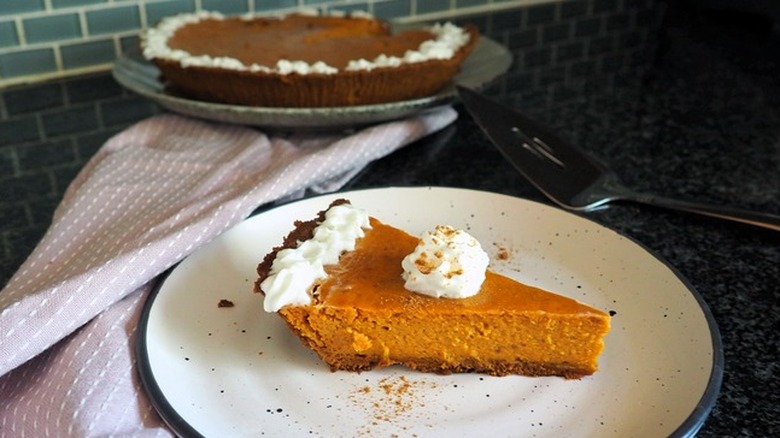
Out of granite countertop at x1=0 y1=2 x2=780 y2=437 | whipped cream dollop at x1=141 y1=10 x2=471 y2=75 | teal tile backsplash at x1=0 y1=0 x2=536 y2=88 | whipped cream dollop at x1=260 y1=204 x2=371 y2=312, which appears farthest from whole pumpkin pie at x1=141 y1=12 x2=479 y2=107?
whipped cream dollop at x1=260 y1=204 x2=371 y2=312

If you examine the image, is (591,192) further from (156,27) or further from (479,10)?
(479,10)

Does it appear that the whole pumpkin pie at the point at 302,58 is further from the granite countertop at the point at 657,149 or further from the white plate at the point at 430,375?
the white plate at the point at 430,375

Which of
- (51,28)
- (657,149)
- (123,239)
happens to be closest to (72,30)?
(51,28)

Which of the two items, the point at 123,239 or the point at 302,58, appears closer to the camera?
the point at 123,239

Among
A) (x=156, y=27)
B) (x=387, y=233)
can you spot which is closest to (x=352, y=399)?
(x=387, y=233)

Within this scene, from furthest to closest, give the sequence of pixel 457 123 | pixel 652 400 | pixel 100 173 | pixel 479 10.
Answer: pixel 479 10
pixel 457 123
pixel 100 173
pixel 652 400

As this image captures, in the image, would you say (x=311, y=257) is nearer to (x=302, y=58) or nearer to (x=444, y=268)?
(x=444, y=268)

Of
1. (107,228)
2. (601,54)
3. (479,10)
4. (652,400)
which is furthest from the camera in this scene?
(479,10)
